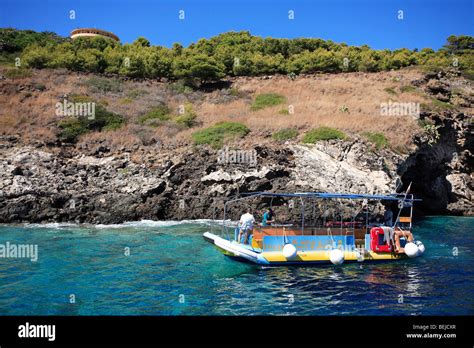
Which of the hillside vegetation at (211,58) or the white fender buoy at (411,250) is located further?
the hillside vegetation at (211,58)

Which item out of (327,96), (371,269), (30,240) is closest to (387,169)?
(371,269)

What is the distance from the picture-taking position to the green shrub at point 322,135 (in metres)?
33.7

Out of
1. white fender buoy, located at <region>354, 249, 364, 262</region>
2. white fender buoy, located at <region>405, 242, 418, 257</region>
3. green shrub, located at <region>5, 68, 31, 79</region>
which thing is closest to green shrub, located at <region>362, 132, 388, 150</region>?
white fender buoy, located at <region>405, 242, 418, 257</region>

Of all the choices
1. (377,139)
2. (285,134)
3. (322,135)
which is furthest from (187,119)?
(377,139)

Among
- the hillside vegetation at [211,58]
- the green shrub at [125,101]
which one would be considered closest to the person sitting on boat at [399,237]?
the green shrub at [125,101]

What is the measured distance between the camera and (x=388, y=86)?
5091 centimetres

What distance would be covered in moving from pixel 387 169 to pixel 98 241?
2232cm

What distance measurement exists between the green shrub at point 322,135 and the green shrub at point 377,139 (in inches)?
82.7

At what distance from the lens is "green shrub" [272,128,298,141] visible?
35.5 meters

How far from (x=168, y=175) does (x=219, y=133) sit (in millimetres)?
8260

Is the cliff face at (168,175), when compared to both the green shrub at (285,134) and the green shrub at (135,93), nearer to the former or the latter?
the green shrub at (285,134)

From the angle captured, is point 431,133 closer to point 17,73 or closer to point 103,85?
point 103,85

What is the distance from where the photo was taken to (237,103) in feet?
163

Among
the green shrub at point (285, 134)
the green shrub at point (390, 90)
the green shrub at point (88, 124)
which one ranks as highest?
the green shrub at point (390, 90)
